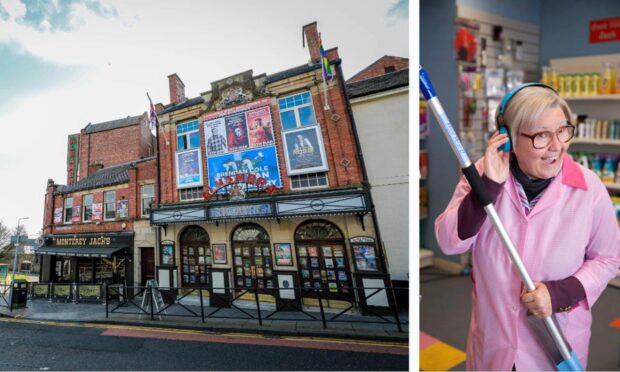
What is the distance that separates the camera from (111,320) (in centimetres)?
197

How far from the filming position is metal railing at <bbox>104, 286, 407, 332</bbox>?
1.80 m

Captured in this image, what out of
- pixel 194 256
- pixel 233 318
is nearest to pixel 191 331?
pixel 233 318

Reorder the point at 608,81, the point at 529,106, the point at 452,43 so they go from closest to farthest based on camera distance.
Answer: the point at 529,106 < the point at 608,81 < the point at 452,43

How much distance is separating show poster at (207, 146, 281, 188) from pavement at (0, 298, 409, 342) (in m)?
0.59

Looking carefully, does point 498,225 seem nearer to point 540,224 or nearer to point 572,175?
point 540,224

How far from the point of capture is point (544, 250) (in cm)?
109

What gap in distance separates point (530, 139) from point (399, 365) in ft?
3.85

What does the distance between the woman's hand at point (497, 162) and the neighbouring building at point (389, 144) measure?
692 mm

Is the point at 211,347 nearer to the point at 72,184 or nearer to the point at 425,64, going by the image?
the point at 72,184

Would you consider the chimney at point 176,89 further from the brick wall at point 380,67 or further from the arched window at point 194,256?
the brick wall at point 380,67

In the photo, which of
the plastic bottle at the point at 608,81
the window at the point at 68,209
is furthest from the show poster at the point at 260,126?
the plastic bottle at the point at 608,81

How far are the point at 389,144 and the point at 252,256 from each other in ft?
2.62

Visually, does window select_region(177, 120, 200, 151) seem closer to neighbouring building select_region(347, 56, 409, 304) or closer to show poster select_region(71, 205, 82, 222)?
show poster select_region(71, 205, 82, 222)

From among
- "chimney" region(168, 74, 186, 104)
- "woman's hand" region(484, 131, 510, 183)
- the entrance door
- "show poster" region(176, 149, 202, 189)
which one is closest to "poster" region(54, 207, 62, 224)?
the entrance door
